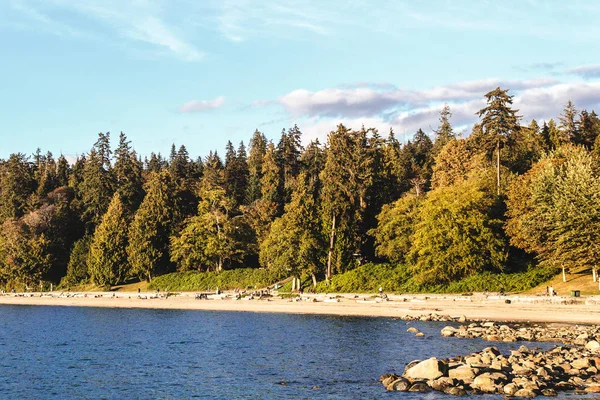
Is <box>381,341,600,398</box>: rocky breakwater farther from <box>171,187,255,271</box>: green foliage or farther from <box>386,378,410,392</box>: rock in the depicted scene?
<box>171,187,255,271</box>: green foliage

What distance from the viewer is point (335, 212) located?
281 ft

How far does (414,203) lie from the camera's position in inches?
3268

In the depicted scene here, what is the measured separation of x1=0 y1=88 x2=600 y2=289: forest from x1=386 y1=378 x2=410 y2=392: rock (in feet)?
127

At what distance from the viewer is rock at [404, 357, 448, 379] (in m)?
31.6

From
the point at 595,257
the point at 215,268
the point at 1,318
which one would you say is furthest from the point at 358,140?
the point at 1,318

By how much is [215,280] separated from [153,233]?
52.2 ft

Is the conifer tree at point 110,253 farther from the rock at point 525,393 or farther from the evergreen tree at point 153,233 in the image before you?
the rock at point 525,393

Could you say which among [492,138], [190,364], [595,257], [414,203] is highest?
[492,138]

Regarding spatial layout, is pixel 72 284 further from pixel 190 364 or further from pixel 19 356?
pixel 190 364

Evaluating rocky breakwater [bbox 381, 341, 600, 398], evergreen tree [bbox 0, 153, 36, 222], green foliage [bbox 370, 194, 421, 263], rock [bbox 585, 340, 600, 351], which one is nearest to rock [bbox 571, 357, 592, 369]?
rocky breakwater [bbox 381, 341, 600, 398]

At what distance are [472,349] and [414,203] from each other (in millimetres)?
42739

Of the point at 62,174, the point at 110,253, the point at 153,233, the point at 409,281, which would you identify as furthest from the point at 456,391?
the point at 62,174

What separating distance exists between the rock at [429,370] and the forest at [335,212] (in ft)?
119

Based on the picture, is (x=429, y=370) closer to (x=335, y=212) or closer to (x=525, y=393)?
(x=525, y=393)
